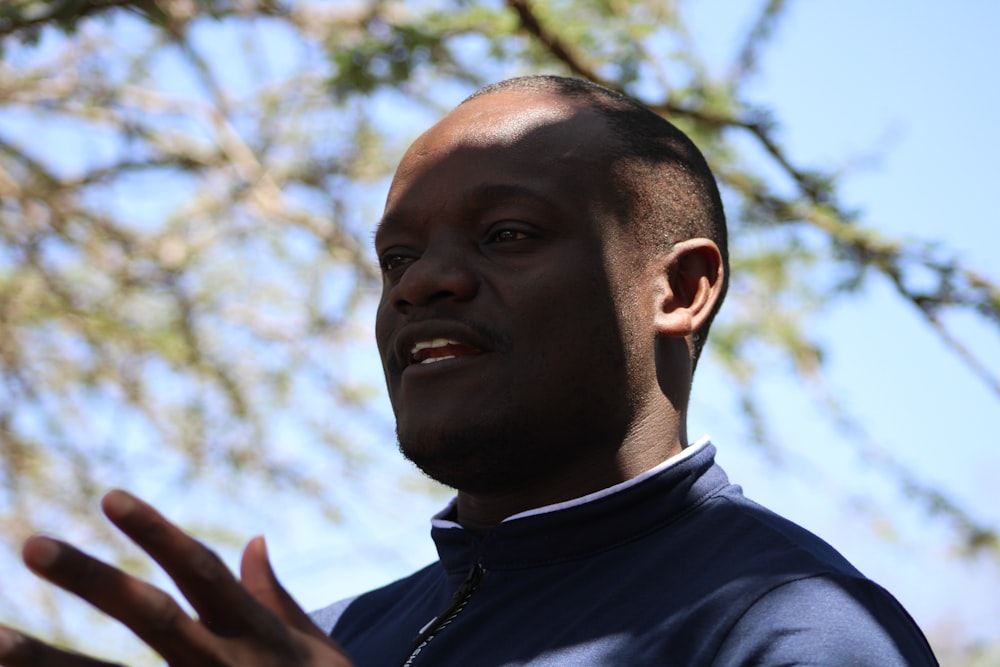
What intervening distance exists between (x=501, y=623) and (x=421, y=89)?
3357mm

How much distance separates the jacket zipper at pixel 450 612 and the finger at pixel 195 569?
0.72 metres

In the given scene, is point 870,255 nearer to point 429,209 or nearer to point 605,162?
point 605,162

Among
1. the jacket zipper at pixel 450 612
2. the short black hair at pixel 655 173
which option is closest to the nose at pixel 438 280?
the short black hair at pixel 655 173

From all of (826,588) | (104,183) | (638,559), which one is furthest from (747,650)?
(104,183)

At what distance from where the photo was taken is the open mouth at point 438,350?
6.58ft

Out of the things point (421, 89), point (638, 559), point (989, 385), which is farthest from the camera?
point (421, 89)

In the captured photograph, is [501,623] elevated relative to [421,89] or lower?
lower

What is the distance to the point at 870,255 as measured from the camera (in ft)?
11.0

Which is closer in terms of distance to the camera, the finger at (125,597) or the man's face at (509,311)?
the finger at (125,597)

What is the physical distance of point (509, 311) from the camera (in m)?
1.99

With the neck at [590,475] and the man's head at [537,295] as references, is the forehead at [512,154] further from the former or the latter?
the neck at [590,475]

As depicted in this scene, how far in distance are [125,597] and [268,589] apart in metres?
0.24

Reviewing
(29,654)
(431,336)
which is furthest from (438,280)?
(29,654)

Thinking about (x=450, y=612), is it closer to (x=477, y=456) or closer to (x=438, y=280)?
(x=477, y=456)
